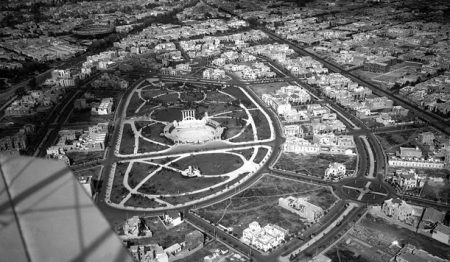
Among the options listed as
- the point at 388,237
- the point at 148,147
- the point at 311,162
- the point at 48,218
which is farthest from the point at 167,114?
the point at 48,218

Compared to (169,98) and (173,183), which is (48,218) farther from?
(169,98)

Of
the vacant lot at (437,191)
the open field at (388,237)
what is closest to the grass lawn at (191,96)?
the vacant lot at (437,191)

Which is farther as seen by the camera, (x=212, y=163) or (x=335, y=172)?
(x=212, y=163)

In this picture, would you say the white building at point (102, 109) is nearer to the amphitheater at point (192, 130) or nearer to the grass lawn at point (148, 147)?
the amphitheater at point (192, 130)

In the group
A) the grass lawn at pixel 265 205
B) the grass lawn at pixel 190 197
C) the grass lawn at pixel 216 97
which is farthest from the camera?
the grass lawn at pixel 216 97

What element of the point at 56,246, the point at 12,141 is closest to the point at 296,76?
the point at 12,141
